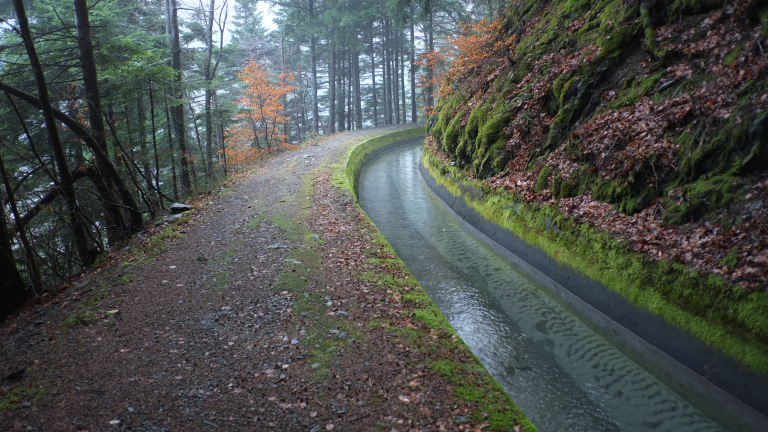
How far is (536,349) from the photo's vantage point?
5984 mm

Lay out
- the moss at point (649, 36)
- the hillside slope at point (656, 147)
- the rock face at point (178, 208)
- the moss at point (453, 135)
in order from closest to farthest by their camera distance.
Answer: the hillside slope at point (656, 147), the moss at point (649, 36), the rock face at point (178, 208), the moss at point (453, 135)

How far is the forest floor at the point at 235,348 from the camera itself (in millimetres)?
3797

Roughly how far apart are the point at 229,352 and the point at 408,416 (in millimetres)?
2454

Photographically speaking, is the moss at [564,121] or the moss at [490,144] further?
the moss at [490,144]

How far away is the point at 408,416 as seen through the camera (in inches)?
148

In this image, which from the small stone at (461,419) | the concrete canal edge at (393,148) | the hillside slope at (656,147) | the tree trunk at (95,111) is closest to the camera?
the small stone at (461,419)

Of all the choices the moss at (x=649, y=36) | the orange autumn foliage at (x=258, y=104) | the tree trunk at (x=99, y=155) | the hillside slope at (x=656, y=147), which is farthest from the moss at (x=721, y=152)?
the orange autumn foliage at (x=258, y=104)

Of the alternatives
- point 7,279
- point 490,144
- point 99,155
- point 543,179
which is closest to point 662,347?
→ point 543,179

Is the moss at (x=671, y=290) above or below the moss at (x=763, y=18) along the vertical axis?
below

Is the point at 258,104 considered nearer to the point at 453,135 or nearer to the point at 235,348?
the point at 453,135

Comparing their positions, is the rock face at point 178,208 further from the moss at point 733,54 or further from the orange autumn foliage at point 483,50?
the moss at point 733,54

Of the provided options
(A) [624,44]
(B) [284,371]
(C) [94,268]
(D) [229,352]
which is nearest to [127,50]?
(C) [94,268]

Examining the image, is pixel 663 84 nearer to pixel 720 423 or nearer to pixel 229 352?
pixel 720 423

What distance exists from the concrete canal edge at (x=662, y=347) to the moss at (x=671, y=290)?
12 cm
